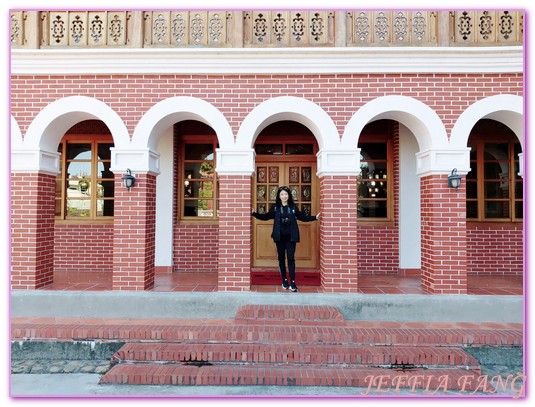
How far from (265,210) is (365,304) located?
10.4 ft

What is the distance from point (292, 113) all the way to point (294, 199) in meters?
2.39

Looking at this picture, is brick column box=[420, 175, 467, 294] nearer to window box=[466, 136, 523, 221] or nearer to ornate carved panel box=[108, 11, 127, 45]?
window box=[466, 136, 523, 221]

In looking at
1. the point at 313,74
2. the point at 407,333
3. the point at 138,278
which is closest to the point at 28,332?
the point at 138,278

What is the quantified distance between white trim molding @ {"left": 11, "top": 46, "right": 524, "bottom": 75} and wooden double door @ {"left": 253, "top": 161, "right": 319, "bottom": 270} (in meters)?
2.48

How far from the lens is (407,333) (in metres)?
5.15

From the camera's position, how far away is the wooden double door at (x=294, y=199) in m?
8.05

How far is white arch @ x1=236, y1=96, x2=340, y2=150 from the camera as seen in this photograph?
6074 mm

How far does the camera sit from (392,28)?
20.2ft

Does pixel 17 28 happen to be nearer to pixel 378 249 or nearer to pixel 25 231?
pixel 25 231

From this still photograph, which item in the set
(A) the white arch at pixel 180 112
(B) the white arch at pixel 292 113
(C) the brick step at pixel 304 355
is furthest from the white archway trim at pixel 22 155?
(C) the brick step at pixel 304 355

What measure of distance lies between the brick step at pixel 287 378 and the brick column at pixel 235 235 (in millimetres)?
1850

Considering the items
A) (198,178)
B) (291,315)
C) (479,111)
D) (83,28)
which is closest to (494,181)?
(479,111)

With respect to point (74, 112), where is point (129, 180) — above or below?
below

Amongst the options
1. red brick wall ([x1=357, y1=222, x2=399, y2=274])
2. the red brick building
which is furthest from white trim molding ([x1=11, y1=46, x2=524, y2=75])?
red brick wall ([x1=357, y1=222, x2=399, y2=274])
